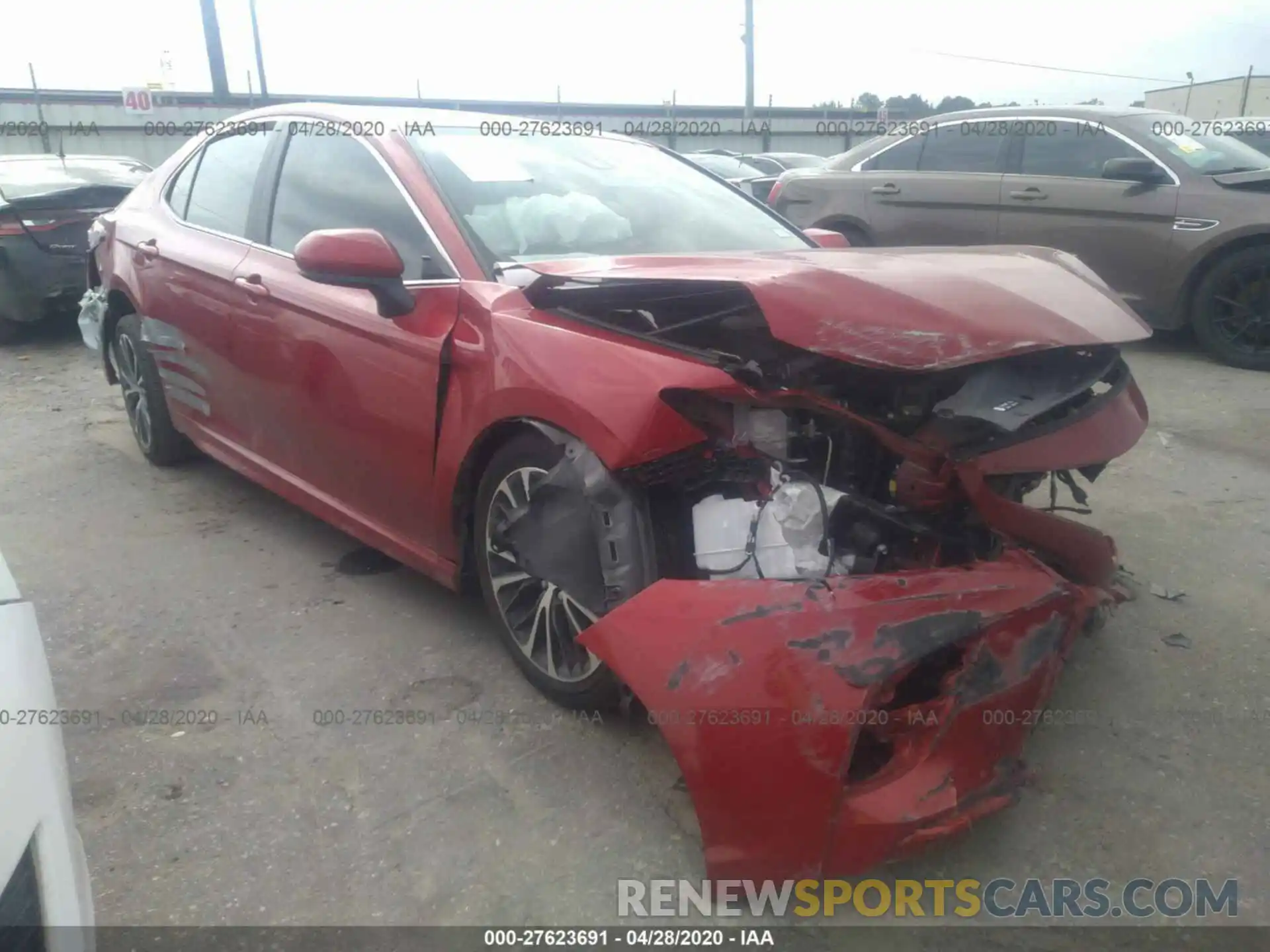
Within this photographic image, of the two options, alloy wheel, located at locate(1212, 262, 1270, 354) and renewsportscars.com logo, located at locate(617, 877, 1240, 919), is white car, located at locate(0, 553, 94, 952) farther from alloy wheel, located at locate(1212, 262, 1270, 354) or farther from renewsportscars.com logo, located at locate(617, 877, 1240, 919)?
alloy wheel, located at locate(1212, 262, 1270, 354)

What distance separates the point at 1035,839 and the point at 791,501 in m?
0.93

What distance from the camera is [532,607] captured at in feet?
9.11

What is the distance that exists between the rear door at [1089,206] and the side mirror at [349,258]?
17.6ft

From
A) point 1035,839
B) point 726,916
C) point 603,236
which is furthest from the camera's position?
point 603,236

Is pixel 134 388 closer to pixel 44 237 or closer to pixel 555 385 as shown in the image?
pixel 555 385

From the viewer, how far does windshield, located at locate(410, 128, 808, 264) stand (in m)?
3.04

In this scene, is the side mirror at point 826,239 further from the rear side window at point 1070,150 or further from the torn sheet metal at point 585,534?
the rear side window at point 1070,150

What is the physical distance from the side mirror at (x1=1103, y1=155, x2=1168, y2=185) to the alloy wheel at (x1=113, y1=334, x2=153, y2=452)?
5815 millimetres

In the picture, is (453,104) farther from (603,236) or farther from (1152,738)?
(1152,738)

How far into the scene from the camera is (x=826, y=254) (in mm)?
2789

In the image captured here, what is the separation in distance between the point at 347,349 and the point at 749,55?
78.8ft

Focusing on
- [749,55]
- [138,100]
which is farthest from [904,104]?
[138,100]

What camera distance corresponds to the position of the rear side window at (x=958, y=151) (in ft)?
23.9

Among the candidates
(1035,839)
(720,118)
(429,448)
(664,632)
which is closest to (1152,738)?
(1035,839)
